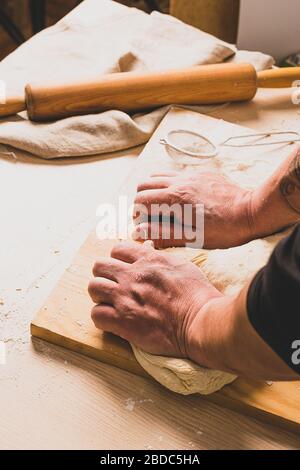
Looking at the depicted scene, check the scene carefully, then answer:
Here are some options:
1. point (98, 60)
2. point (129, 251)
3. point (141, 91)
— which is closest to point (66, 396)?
point (129, 251)

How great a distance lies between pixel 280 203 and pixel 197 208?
156 millimetres

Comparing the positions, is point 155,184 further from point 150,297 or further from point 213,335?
point 213,335

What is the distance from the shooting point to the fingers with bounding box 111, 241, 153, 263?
3.10 feet

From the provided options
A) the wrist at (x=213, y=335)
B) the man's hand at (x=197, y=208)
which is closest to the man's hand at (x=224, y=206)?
the man's hand at (x=197, y=208)

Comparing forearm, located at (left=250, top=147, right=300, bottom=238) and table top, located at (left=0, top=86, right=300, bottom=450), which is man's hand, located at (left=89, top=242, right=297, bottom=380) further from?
forearm, located at (left=250, top=147, right=300, bottom=238)

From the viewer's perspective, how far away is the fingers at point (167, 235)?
Answer: 1048 millimetres

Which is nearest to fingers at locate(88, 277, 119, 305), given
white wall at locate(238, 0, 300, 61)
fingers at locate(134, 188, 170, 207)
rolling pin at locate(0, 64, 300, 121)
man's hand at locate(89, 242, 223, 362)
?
man's hand at locate(89, 242, 223, 362)

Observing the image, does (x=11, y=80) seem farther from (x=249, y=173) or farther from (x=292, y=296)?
(x=292, y=296)

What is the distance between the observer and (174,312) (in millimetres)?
850

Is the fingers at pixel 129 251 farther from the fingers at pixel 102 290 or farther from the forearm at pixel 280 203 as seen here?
the forearm at pixel 280 203

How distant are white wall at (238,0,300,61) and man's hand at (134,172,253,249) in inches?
32.3

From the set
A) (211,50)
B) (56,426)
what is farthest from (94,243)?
(211,50)

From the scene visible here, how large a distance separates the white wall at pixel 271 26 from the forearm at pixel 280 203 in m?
0.87

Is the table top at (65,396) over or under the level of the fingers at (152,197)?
under
